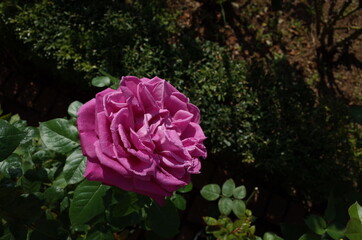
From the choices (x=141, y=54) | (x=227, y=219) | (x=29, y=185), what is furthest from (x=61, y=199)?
(x=141, y=54)

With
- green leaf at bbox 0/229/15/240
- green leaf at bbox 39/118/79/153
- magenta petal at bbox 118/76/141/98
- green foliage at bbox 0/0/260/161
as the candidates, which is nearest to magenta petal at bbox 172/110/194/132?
magenta petal at bbox 118/76/141/98

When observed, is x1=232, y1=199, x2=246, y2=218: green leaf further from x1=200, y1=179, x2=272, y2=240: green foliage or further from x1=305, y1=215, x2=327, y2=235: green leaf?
x1=305, y1=215, x2=327, y2=235: green leaf

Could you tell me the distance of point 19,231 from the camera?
138 cm

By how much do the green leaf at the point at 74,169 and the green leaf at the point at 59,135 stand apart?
0.26ft

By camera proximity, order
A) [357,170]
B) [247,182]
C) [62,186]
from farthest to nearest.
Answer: [247,182], [357,170], [62,186]

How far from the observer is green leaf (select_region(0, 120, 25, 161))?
3.52 feet

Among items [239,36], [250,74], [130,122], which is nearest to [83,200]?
[130,122]

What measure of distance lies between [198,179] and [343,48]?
6.78ft

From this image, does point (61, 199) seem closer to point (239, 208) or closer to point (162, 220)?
point (162, 220)

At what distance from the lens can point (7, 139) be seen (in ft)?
3.54

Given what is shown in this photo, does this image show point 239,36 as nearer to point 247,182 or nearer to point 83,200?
point 247,182

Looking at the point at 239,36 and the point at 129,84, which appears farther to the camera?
the point at 239,36

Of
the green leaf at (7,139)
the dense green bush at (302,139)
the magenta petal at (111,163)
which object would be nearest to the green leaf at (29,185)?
the green leaf at (7,139)

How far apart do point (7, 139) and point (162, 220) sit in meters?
0.70
